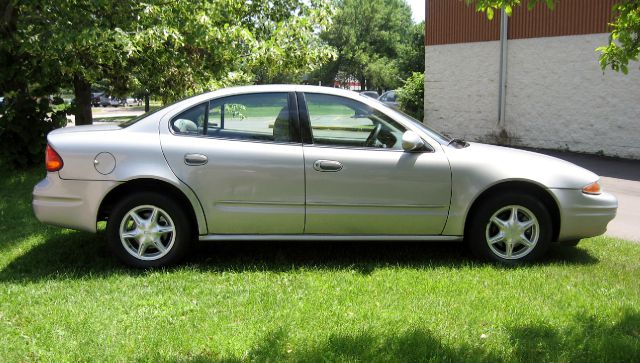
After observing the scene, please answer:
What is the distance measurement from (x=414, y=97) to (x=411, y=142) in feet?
54.4

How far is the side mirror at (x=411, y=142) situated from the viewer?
15.9ft

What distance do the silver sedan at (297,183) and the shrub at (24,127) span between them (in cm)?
512

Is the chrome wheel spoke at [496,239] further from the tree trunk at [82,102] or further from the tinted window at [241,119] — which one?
the tree trunk at [82,102]

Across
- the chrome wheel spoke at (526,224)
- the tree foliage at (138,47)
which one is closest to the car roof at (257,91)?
the chrome wheel spoke at (526,224)

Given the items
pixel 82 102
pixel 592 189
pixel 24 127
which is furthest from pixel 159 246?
pixel 82 102

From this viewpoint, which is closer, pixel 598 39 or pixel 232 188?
pixel 232 188

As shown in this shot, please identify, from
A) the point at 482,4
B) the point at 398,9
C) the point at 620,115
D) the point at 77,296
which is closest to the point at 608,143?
the point at 620,115

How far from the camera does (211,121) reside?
5023mm

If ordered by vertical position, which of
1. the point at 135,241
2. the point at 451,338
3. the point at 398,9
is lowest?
the point at 451,338

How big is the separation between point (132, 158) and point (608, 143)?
12.7 metres

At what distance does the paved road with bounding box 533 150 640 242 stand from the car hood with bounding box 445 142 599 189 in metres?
2.00

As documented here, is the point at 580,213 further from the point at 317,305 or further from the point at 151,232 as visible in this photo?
the point at 151,232

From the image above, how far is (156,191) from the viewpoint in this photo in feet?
15.9

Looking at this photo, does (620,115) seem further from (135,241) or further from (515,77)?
(135,241)
